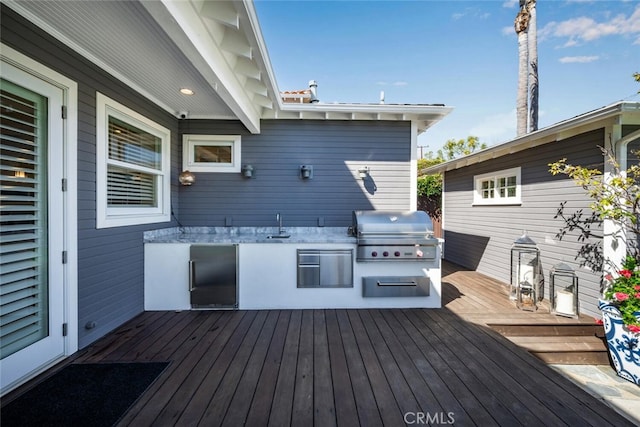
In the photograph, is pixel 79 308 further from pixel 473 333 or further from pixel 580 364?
pixel 580 364

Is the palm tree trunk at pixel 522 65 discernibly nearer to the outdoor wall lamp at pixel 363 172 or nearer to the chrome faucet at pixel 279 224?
the outdoor wall lamp at pixel 363 172

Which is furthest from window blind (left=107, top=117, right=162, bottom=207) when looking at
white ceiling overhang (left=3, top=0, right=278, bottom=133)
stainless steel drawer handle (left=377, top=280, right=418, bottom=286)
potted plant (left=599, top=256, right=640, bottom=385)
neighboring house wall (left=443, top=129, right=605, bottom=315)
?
neighboring house wall (left=443, top=129, right=605, bottom=315)

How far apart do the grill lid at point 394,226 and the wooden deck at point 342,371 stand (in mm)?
992

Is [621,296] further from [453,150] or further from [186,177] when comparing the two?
[453,150]

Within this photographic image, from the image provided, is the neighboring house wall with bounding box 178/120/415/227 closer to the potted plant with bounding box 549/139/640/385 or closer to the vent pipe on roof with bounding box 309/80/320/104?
the vent pipe on roof with bounding box 309/80/320/104

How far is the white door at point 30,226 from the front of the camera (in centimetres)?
184

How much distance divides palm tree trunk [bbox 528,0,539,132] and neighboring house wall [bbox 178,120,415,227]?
4.48 metres

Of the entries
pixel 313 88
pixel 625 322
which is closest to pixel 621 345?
pixel 625 322

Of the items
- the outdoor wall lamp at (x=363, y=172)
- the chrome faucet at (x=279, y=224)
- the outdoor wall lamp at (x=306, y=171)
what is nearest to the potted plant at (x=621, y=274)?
the outdoor wall lamp at (x=363, y=172)

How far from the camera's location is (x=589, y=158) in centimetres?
321

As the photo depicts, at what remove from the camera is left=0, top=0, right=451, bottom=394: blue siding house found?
1896mm

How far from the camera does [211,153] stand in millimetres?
4168

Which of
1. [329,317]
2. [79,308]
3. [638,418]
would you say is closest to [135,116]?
[79,308]

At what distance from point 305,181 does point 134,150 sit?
2297 millimetres
